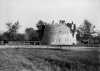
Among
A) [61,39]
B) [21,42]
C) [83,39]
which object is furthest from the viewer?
[83,39]

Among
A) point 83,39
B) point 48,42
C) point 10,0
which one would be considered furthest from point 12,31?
point 10,0

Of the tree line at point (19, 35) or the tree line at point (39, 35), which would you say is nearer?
the tree line at point (19, 35)

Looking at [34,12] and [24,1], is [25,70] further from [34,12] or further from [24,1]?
[24,1]

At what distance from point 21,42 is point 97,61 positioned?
7.06 meters

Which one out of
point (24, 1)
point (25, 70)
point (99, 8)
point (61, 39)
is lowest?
point (25, 70)

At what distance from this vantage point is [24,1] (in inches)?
132

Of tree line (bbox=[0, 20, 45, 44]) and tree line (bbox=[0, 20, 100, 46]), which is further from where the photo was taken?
tree line (bbox=[0, 20, 100, 46])

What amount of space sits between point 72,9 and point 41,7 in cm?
70

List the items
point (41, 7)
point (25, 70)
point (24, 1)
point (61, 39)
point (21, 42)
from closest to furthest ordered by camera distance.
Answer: point (25, 70)
point (41, 7)
point (24, 1)
point (61, 39)
point (21, 42)

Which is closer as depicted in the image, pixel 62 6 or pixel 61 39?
pixel 62 6

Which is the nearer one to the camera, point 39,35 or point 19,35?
point 19,35

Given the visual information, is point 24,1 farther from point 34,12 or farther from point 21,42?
point 21,42

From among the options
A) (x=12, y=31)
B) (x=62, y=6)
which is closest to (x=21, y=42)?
(x=12, y=31)

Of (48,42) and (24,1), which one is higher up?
(24,1)
